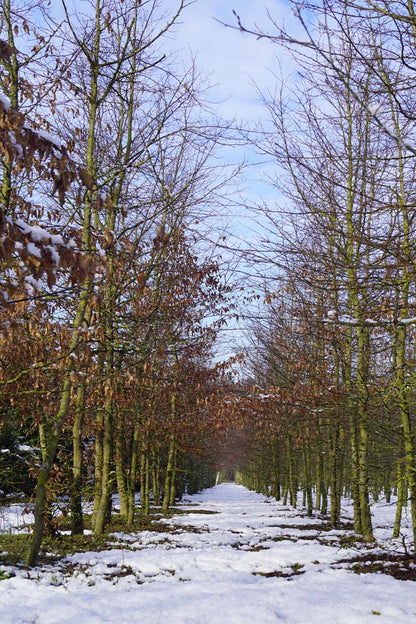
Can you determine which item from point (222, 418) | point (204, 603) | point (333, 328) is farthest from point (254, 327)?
point (204, 603)

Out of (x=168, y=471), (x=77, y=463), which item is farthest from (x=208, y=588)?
(x=168, y=471)

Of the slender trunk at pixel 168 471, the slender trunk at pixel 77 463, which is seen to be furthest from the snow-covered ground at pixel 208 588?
the slender trunk at pixel 168 471

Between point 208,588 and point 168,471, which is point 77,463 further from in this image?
point 168,471

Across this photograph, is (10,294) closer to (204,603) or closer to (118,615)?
(118,615)

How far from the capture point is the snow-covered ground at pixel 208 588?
180 inches

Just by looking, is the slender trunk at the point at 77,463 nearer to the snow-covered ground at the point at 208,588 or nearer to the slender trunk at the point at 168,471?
the snow-covered ground at the point at 208,588

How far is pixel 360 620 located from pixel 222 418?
7630 millimetres

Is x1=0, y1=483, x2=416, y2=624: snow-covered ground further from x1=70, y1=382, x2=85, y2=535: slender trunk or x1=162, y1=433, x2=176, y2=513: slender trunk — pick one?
x1=162, y1=433, x2=176, y2=513: slender trunk

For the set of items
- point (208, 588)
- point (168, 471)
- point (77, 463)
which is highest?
point (77, 463)

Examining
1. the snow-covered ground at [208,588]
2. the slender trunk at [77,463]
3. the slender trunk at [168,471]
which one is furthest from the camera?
the slender trunk at [168,471]

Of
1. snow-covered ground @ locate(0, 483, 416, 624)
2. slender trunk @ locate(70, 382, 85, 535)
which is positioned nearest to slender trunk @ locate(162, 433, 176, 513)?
slender trunk @ locate(70, 382, 85, 535)

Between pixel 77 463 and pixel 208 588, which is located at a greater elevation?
pixel 77 463

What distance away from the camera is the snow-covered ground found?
4566 millimetres

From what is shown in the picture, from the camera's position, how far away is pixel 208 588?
5668 millimetres
